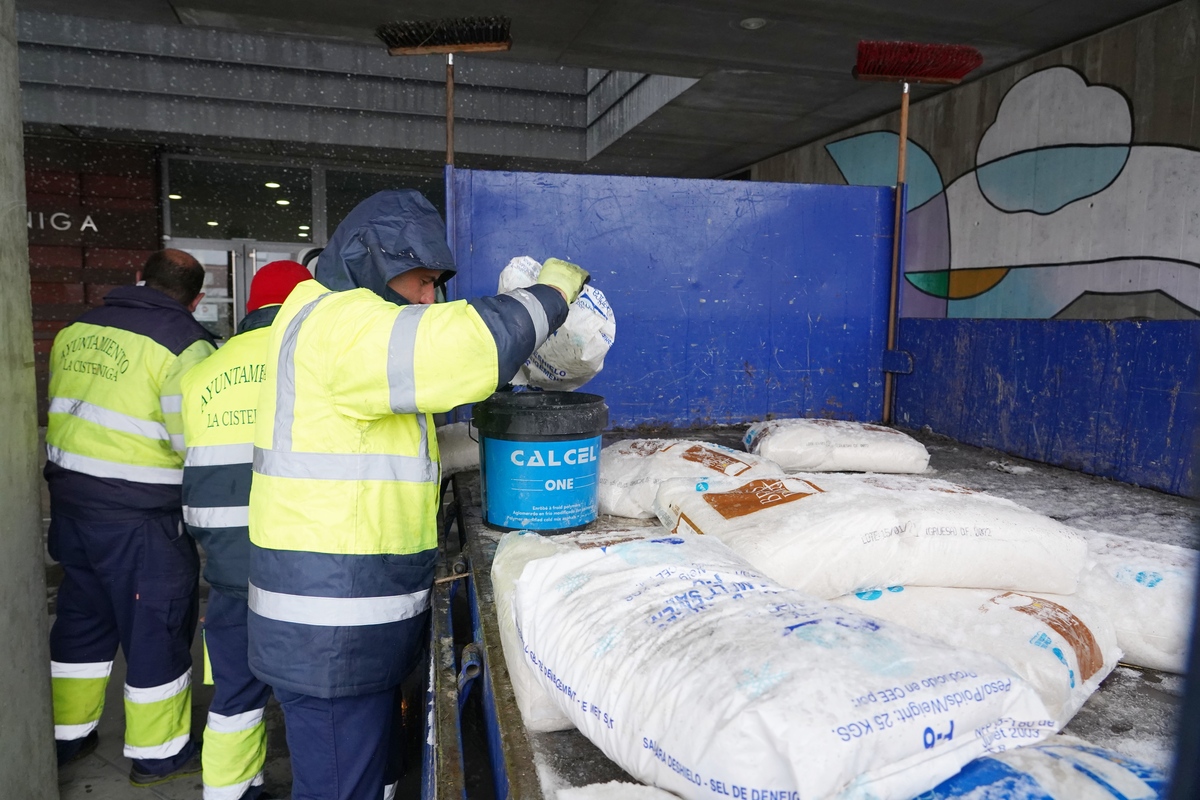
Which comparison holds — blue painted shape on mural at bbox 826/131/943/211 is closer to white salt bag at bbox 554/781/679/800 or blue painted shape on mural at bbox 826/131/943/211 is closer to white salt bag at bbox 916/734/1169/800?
white salt bag at bbox 916/734/1169/800

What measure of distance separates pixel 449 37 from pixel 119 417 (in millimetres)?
1833

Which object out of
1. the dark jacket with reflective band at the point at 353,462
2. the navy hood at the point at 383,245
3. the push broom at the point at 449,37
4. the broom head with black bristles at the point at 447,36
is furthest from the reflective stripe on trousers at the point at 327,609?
the broom head with black bristles at the point at 447,36

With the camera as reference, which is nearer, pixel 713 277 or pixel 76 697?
pixel 76 697

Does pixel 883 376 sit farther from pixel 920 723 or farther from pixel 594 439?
pixel 920 723

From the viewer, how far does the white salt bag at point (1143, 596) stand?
4.54 feet

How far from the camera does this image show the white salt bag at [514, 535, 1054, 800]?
2.60 ft

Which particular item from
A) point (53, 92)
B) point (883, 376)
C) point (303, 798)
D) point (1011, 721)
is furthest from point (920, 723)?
point (53, 92)

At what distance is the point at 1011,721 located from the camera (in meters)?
0.94

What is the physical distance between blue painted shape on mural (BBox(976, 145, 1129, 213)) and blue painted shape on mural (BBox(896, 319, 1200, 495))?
2.65 m

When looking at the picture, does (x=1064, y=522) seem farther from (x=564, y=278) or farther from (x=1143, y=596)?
(x=564, y=278)

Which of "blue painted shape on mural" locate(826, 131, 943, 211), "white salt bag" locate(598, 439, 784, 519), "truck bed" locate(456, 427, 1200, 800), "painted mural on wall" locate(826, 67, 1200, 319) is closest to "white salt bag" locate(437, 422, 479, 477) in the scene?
"truck bed" locate(456, 427, 1200, 800)

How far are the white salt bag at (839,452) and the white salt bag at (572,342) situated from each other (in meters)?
0.83

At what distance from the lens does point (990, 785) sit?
837mm

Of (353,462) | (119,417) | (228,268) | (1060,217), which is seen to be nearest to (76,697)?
(119,417)
